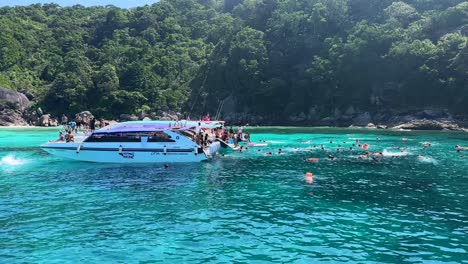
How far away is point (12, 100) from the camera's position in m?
128

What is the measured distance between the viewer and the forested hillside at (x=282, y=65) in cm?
10956

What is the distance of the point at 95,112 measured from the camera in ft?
448

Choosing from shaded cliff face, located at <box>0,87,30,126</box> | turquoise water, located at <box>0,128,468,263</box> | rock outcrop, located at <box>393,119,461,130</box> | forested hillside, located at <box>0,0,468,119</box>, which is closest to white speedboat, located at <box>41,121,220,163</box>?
turquoise water, located at <box>0,128,468,263</box>

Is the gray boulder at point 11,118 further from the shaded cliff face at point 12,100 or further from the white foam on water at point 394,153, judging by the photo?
the white foam on water at point 394,153

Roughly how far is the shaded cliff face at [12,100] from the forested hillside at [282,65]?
15.4 ft

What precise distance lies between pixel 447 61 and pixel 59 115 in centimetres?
11722

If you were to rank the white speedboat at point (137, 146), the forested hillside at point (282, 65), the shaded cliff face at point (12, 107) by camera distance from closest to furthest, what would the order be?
1. the white speedboat at point (137, 146)
2. the forested hillside at point (282, 65)
3. the shaded cliff face at point (12, 107)

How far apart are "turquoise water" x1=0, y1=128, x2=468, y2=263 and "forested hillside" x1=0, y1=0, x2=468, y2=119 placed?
82.5 metres

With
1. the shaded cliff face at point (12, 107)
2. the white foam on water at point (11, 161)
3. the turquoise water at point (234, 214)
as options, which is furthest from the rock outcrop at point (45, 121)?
the turquoise water at point (234, 214)

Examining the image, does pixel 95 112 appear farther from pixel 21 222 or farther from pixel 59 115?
pixel 21 222

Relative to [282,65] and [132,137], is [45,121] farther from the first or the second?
[132,137]

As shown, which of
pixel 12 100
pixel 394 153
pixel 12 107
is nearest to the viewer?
pixel 394 153

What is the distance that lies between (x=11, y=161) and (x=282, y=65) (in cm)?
10648

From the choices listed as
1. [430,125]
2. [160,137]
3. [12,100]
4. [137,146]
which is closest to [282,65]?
[430,125]
